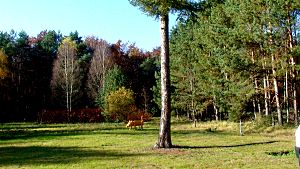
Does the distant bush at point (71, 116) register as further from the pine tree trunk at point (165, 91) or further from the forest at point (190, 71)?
the pine tree trunk at point (165, 91)

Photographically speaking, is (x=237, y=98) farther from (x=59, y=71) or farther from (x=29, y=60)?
(x=29, y=60)

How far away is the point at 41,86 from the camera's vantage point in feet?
246

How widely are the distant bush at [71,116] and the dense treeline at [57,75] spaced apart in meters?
1.65

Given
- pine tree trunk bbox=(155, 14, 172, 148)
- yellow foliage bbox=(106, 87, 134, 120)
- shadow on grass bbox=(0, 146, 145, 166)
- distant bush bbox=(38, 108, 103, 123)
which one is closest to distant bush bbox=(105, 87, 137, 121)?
yellow foliage bbox=(106, 87, 134, 120)

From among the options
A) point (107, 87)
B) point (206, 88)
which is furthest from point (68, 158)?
point (107, 87)

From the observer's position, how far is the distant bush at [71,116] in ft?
206

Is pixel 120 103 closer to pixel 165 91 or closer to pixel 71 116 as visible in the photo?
pixel 71 116

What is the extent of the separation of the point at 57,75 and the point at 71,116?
8.31 meters

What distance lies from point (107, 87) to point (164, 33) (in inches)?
1595

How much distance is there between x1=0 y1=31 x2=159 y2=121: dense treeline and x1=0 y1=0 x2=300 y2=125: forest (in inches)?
6.8

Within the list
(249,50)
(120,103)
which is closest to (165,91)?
(249,50)

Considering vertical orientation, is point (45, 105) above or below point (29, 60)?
below

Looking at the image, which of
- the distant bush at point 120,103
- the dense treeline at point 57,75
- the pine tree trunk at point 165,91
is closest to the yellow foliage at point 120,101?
the distant bush at point 120,103

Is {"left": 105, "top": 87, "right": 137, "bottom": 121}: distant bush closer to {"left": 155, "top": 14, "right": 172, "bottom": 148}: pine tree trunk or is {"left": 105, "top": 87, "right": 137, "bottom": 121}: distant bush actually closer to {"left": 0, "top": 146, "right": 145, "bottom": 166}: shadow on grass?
{"left": 155, "top": 14, "right": 172, "bottom": 148}: pine tree trunk
